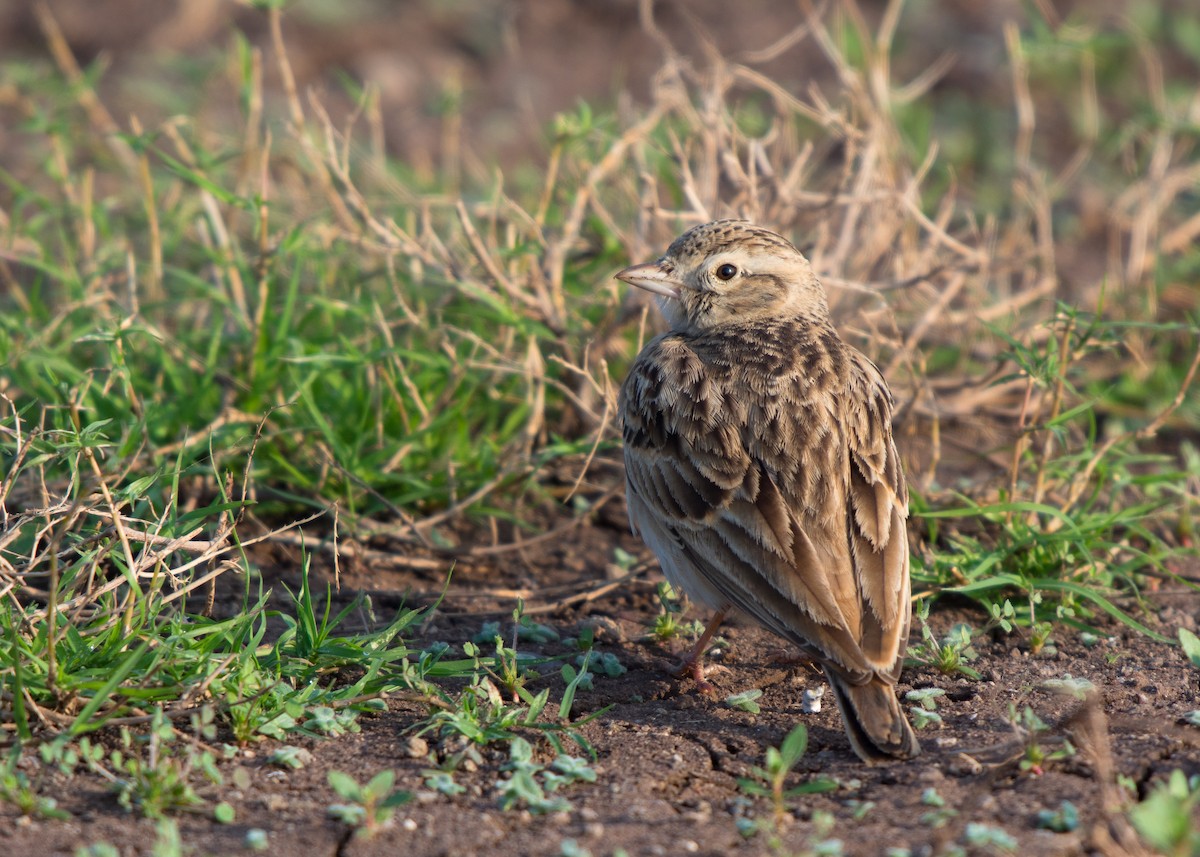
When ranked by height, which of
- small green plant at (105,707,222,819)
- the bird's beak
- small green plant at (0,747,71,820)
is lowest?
small green plant at (0,747,71,820)

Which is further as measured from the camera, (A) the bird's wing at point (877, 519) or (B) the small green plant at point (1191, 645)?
(B) the small green plant at point (1191, 645)

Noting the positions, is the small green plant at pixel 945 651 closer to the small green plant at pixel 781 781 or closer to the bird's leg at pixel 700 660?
the bird's leg at pixel 700 660

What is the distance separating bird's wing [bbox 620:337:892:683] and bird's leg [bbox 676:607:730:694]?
231 millimetres

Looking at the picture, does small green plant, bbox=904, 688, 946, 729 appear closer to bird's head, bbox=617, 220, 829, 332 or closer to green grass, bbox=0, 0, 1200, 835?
green grass, bbox=0, 0, 1200, 835

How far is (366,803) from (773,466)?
179 centimetres

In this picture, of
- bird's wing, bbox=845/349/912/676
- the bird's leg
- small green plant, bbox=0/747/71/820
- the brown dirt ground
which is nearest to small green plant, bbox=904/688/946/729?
the brown dirt ground

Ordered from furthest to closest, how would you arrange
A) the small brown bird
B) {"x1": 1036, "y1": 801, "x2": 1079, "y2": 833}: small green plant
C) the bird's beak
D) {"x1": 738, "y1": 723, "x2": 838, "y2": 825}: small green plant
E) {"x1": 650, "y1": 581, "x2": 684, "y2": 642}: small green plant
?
the bird's beak
{"x1": 650, "y1": 581, "x2": 684, "y2": 642}: small green plant
the small brown bird
{"x1": 738, "y1": 723, "x2": 838, "y2": 825}: small green plant
{"x1": 1036, "y1": 801, "x2": 1079, "y2": 833}: small green plant

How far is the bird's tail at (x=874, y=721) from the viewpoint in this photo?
12.8 ft

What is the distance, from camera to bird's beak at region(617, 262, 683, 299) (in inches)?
208

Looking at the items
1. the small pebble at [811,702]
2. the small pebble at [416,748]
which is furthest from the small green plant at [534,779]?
the small pebble at [811,702]

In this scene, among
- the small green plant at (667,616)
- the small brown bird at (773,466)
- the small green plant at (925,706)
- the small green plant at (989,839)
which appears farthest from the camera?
the small green plant at (667,616)

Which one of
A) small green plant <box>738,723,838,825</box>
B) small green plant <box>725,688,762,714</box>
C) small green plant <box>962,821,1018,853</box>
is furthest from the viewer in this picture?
small green plant <box>725,688,762,714</box>

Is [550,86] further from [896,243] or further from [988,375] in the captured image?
[988,375]

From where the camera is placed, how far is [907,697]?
4414 millimetres
